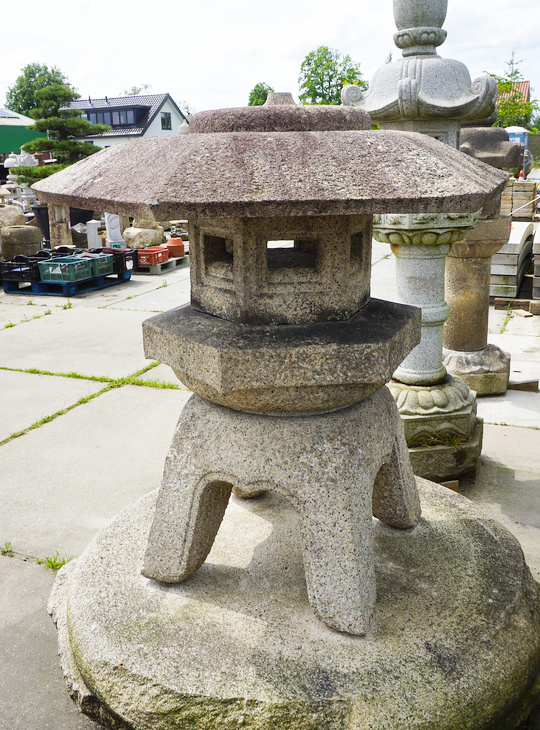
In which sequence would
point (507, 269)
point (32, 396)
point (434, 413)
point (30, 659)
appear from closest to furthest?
point (30, 659) → point (434, 413) → point (32, 396) → point (507, 269)

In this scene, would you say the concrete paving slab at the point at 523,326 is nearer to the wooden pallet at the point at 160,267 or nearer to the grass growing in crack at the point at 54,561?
the grass growing in crack at the point at 54,561

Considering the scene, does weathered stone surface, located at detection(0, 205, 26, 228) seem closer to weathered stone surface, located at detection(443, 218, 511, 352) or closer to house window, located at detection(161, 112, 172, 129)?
weathered stone surface, located at detection(443, 218, 511, 352)

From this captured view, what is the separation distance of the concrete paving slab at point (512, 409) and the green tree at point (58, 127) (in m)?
12.8

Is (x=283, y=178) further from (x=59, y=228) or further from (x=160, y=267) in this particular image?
(x=59, y=228)

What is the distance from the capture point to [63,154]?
16234 mm

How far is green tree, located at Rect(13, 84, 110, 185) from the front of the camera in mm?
15148

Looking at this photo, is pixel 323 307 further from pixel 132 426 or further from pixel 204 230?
pixel 132 426

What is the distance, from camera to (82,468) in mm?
4203

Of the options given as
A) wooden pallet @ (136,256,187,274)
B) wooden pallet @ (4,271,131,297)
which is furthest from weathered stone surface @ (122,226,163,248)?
wooden pallet @ (4,271,131,297)

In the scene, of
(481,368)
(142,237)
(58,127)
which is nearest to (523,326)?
(481,368)

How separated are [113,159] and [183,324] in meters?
0.65

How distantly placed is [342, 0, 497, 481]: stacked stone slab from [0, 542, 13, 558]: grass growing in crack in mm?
2265

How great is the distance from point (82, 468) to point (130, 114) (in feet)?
111

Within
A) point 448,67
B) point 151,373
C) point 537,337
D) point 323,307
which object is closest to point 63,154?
point 151,373
